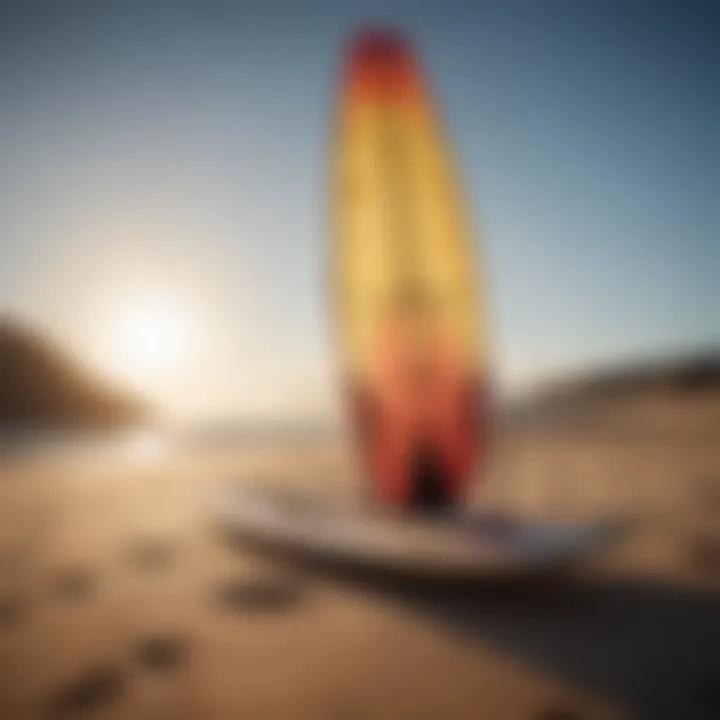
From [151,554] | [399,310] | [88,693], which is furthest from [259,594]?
[399,310]

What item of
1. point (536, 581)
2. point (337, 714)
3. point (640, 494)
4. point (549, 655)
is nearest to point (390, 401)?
point (536, 581)

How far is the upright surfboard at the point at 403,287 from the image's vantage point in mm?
8102

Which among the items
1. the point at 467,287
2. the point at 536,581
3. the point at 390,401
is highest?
the point at 467,287

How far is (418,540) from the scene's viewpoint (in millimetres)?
6988

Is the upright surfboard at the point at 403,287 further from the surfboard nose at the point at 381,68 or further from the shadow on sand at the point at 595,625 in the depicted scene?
the shadow on sand at the point at 595,625

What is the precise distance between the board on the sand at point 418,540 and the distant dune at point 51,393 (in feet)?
163

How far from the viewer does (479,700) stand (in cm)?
477

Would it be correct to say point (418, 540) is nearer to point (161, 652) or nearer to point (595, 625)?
point (595, 625)

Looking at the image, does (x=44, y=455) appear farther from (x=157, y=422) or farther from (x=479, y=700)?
(x=157, y=422)

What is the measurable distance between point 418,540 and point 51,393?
62755 mm

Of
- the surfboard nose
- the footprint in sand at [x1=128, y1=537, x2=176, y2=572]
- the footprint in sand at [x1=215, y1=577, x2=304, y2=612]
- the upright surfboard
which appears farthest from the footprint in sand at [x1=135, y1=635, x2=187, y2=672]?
the surfboard nose

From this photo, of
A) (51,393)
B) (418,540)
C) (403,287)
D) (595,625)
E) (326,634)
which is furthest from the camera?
(51,393)

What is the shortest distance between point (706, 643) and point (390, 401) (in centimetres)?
422

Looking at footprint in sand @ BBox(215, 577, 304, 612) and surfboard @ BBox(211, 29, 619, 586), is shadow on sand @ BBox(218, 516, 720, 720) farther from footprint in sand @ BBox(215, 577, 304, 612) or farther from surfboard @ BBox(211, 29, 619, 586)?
surfboard @ BBox(211, 29, 619, 586)
